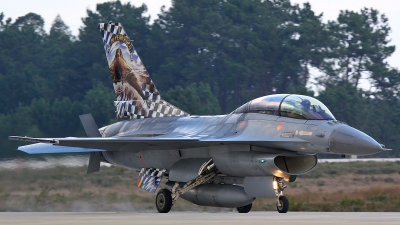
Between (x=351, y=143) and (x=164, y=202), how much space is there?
15.0 ft

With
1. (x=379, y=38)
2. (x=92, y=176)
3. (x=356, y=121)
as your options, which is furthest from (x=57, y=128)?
(x=379, y=38)

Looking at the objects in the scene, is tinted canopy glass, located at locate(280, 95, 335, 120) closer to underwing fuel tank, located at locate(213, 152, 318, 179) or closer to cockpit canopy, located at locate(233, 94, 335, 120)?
cockpit canopy, located at locate(233, 94, 335, 120)

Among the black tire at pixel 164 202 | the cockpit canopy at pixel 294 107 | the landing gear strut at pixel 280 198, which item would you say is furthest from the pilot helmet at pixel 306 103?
the black tire at pixel 164 202

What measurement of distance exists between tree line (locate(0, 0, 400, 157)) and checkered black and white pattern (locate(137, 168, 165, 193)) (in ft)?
108

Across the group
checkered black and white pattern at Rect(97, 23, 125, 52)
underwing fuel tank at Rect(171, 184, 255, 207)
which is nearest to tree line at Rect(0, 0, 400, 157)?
checkered black and white pattern at Rect(97, 23, 125, 52)

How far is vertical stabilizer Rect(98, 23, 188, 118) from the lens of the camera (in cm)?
1938

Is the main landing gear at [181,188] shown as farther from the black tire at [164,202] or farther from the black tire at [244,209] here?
the black tire at [244,209]

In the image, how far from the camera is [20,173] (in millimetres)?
19969

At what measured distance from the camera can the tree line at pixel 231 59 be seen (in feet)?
180

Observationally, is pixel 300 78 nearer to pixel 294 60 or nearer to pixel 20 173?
A: pixel 294 60

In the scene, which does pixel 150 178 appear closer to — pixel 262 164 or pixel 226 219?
pixel 262 164

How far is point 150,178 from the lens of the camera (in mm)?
17922

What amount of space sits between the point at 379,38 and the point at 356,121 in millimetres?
11322

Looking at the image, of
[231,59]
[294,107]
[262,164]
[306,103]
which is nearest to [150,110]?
[262,164]
